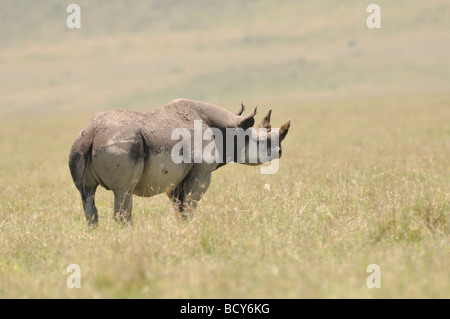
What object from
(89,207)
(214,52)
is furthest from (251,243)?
(214,52)

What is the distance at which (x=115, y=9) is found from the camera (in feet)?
445

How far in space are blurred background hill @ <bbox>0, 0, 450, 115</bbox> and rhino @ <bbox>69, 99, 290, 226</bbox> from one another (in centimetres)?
5657

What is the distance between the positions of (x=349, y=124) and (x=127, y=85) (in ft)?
194

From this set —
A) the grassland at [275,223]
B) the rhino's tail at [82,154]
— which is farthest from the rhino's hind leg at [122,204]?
the rhino's tail at [82,154]

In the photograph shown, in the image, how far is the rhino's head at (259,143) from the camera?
951 cm

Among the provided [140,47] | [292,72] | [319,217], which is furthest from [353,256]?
[140,47]

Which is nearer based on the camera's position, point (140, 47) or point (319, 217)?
point (319, 217)

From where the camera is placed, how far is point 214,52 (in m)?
101

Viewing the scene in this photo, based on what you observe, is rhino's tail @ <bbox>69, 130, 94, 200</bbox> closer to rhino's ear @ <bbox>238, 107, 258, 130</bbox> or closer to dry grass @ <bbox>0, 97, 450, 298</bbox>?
dry grass @ <bbox>0, 97, 450, 298</bbox>

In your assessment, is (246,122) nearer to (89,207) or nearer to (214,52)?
(89,207)

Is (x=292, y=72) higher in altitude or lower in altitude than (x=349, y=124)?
higher

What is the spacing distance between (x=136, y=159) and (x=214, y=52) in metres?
94.4
